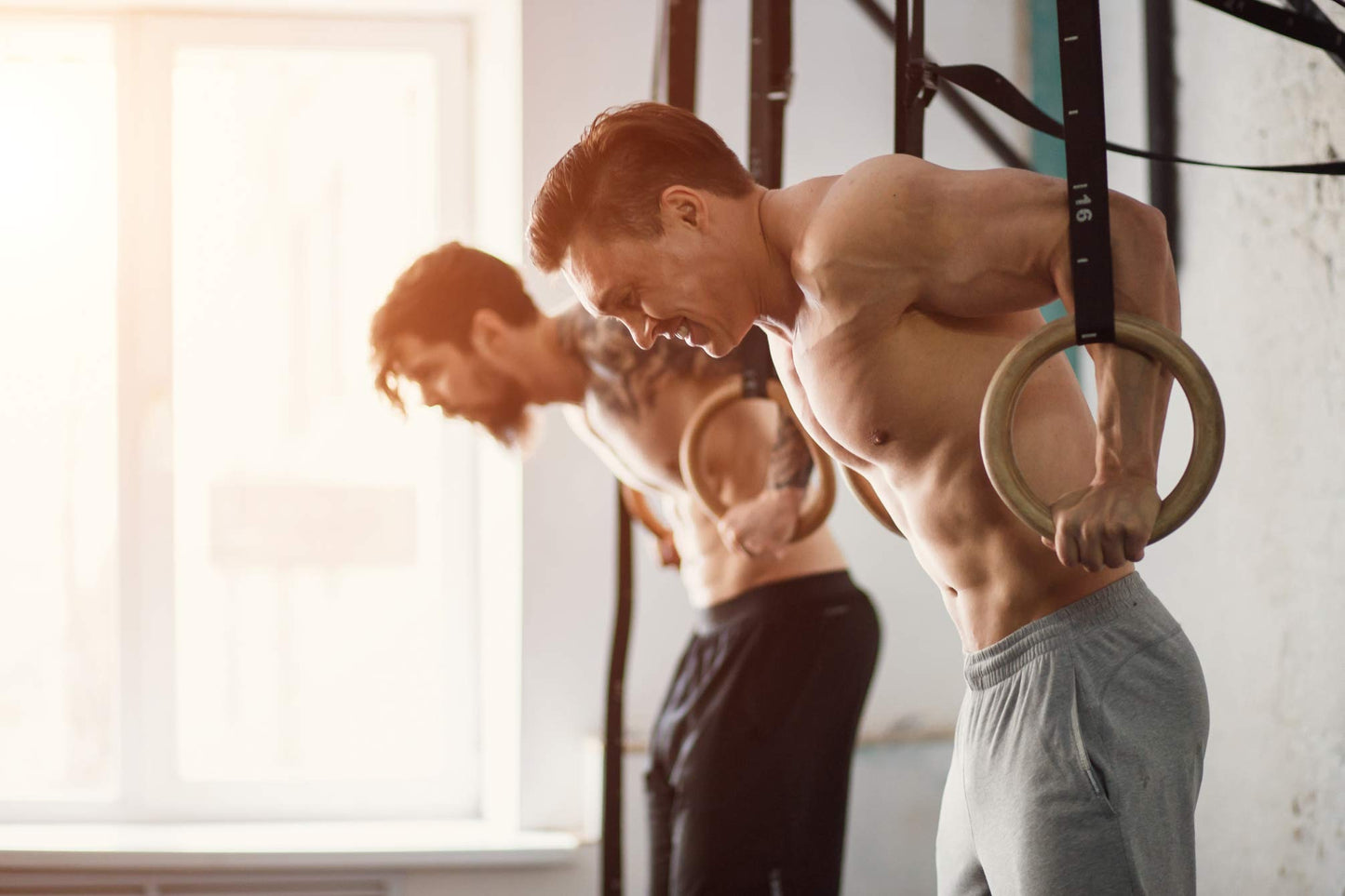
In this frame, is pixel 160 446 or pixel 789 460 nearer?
pixel 789 460

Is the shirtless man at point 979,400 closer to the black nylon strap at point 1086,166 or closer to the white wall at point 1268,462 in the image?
the black nylon strap at point 1086,166

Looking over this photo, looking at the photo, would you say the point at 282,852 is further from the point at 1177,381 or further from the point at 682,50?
the point at 1177,381

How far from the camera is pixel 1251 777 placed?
6.23 ft

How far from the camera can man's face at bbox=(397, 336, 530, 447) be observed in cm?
211

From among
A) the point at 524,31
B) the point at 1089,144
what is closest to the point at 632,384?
the point at 524,31

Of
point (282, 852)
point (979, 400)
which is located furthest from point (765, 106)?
point (282, 852)

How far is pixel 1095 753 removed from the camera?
3.16 feet

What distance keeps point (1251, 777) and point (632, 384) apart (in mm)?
1166

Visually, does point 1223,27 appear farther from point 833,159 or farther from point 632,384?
point 632,384

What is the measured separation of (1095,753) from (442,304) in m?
1.47

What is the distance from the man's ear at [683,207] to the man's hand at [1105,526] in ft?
1.43

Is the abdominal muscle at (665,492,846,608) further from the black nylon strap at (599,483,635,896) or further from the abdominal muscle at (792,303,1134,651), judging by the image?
the abdominal muscle at (792,303,1134,651)

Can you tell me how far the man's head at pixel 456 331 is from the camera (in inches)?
82.6

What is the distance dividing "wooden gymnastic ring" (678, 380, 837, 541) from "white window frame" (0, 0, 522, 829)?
1.21 meters
